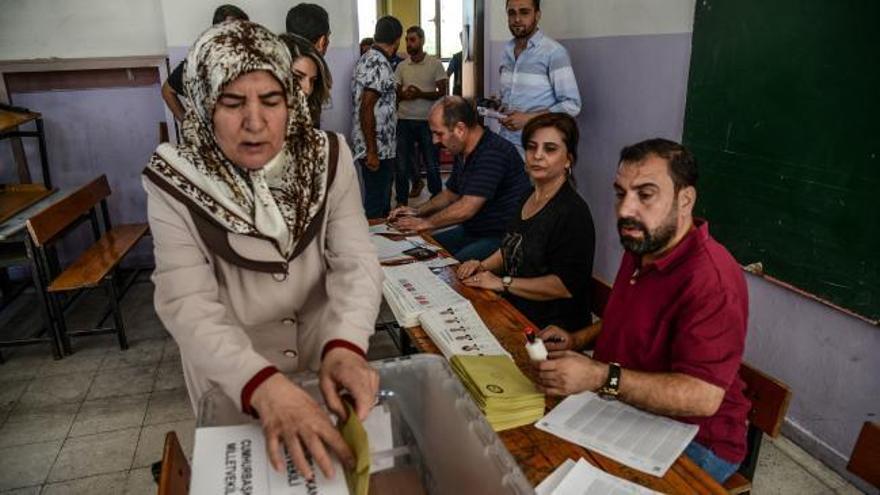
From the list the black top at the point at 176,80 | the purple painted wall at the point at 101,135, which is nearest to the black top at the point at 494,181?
the black top at the point at 176,80

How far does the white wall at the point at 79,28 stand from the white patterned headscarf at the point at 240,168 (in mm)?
3822

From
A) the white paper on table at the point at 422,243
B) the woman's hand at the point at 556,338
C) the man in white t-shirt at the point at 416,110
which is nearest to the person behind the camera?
the woman's hand at the point at 556,338

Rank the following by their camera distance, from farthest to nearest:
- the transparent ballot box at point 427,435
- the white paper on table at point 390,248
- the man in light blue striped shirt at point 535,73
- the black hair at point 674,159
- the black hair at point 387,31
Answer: the black hair at point 387,31 < the man in light blue striped shirt at point 535,73 < the white paper on table at point 390,248 < the black hair at point 674,159 < the transparent ballot box at point 427,435

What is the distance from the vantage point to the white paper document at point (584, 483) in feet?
3.33

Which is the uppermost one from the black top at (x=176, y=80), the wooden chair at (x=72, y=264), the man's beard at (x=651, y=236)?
the black top at (x=176, y=80)

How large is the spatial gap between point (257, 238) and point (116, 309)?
105 inches

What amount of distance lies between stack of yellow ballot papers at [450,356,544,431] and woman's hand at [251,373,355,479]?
1.61 ft

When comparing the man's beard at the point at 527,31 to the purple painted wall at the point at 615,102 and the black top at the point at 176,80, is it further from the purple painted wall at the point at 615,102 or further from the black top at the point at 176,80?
the black top at the point at 176,80

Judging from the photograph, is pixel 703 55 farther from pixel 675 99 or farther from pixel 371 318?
pixel 371 318

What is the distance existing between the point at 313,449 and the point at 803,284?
2184 mm

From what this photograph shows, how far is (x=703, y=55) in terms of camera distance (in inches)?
105

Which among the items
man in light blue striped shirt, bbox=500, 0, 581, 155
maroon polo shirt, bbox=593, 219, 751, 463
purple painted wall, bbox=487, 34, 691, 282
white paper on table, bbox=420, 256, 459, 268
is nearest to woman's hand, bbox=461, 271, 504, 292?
white paper on table, bbox=420, 256, 459, 268

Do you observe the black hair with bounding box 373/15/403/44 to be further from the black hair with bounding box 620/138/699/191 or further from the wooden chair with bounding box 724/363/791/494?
the wooden chair with bounding box 724/363/791/494

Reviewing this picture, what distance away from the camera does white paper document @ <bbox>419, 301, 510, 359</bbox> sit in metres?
1.50
